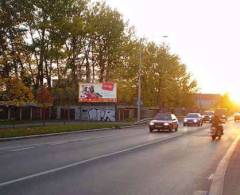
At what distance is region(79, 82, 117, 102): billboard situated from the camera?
2717 inches

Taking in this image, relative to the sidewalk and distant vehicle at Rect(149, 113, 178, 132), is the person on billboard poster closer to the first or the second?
distant vehicle at Rect(149, 113, 178, 132)

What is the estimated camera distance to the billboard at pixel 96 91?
226ft

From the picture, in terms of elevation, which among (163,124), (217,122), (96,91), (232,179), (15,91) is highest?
(96,91)

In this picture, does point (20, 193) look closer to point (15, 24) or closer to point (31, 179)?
A: point (31, 179)

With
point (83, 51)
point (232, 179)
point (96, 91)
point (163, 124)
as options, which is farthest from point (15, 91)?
point (83, 51)

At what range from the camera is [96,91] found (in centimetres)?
6931

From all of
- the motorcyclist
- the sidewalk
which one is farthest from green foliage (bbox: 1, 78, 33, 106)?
the sidewalk

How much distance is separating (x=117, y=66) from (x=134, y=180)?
2739 inches

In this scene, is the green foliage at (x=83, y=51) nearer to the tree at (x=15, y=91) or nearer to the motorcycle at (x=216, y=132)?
the tree at (x=15, y=91)

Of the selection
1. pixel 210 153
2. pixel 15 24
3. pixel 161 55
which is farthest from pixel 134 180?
pixel 161 55

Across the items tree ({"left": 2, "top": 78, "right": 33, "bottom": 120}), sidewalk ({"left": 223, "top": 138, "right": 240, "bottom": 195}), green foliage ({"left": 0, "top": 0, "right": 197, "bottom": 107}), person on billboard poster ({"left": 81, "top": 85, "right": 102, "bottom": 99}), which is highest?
green foliage ({"left": 0, "top": 0, "right": 197, "bottom": 107})

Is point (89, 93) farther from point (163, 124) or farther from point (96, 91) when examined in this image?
point (163, 124)

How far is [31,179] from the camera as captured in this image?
40.8 ft

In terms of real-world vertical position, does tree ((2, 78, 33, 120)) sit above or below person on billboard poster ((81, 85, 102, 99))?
below
